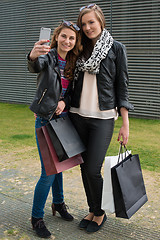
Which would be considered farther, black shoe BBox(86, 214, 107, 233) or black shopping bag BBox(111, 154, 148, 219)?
black shoe BBox(86, 214, 107, 233)

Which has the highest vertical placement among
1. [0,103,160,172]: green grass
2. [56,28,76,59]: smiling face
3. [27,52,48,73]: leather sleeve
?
[56,28,76,59]: smiling face

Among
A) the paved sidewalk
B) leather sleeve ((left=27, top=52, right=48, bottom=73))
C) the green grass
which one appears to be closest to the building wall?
the green grass

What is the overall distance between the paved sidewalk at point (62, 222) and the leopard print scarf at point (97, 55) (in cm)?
145

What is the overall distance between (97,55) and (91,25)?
265 millimetres

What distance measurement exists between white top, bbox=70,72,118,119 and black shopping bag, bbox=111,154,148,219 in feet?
1.47

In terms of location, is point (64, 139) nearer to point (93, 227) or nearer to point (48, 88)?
point (48, 88)

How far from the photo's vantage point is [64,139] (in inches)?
107

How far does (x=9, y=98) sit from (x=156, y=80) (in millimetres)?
6645

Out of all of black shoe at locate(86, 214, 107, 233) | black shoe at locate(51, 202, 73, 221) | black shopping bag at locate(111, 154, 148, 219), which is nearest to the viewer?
black shopping bag at locate(111, 154, 148, 219)

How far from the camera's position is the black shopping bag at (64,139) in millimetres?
2668

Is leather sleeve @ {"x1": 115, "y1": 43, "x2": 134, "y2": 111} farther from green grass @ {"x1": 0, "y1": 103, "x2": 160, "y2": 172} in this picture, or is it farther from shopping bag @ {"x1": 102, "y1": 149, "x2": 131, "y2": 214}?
green grass @ {"x1": 0, "y1": 103, "x2": 160, "y2": 172}

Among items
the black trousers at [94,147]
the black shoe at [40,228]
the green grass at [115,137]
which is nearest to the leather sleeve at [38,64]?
the black trousers at [94,147]

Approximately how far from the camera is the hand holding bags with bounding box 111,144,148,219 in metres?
2.64

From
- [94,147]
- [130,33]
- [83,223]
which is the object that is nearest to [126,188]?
[94,147]
